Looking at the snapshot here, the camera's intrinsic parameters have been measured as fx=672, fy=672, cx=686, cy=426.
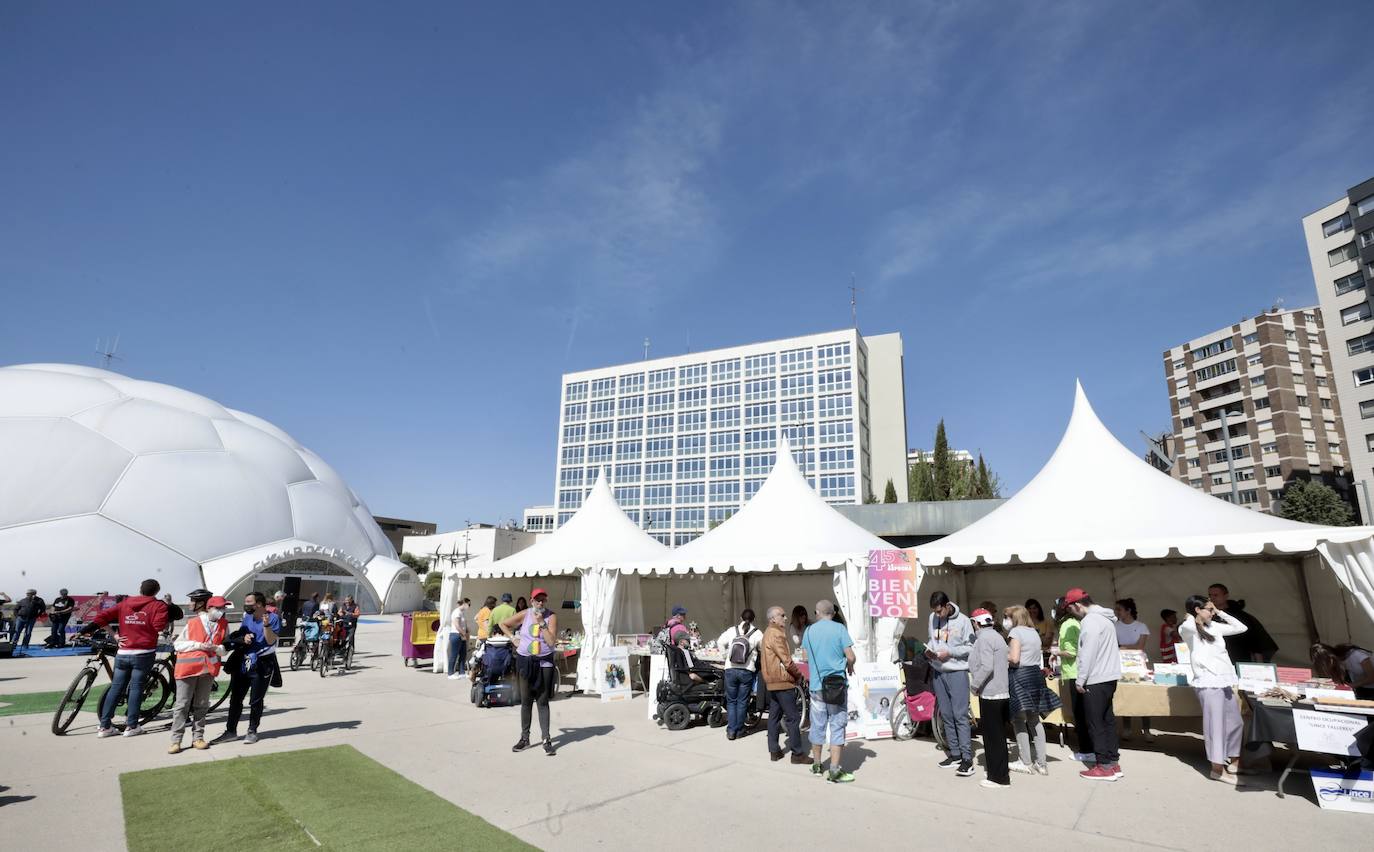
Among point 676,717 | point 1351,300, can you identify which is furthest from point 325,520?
point 1351,300

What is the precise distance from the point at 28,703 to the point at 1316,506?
62.5m

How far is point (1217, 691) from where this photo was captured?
620cm

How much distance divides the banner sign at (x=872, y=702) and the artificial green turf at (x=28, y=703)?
35.2 ft

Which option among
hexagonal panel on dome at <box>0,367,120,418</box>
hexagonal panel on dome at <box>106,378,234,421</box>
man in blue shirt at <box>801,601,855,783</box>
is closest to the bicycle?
man in blue shirt at <box>801,601,855,783</box>

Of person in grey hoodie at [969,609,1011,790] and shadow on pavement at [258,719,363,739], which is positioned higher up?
person in grey hoodie at [969,609,1011,790]

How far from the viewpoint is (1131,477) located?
10.1 metres

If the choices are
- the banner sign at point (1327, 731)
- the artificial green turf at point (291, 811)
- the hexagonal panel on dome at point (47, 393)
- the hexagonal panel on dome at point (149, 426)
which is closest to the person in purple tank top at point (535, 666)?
the artificial green turf at point (291, 811)

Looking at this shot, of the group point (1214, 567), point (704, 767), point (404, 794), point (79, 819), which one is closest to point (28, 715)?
point (79, 819)

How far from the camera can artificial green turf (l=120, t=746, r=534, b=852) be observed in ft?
14.3

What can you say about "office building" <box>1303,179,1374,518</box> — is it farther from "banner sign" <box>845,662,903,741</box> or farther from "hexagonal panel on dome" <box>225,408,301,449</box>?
"hexagonal panel on dome" <box>225,408,301,449</box>

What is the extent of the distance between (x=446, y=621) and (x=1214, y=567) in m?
15.4

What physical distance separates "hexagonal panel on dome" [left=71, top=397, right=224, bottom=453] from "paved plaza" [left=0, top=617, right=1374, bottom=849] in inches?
1088

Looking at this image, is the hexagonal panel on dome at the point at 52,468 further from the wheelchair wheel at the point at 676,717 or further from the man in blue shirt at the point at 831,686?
the man in blue shirt at the point at 831,686

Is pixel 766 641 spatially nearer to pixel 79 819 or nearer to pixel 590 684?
pixel 79 819
